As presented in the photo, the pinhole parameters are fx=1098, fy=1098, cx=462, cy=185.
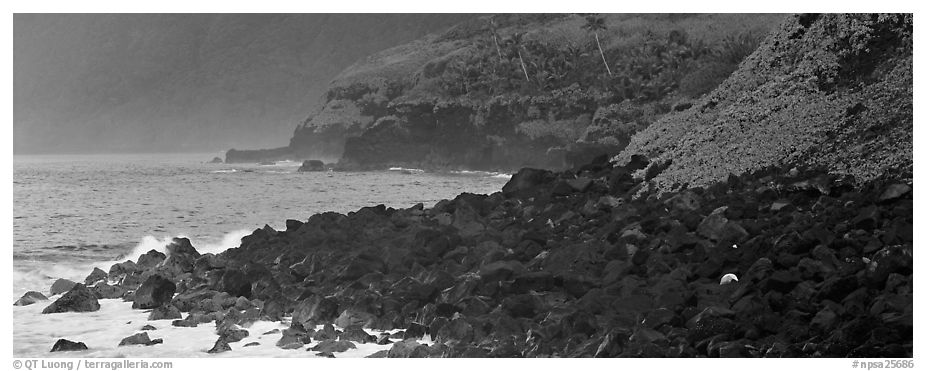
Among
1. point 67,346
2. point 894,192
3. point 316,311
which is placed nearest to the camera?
point 67,346

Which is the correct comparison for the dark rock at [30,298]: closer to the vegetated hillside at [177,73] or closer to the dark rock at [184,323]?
the dark rock at [184,323]

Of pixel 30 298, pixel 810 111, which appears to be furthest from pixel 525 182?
pixel 30 298

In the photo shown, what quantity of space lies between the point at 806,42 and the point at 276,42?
17.9 m

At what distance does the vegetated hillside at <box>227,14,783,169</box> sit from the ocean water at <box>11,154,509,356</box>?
7777 millimetres

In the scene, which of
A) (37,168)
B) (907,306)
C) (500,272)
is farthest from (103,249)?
(37,168)

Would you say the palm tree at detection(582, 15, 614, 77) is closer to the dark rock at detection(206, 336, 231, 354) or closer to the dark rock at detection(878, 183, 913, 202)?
the dark rock at detection(878, 183, 913, 202)

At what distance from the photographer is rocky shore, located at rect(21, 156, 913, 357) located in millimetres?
11922

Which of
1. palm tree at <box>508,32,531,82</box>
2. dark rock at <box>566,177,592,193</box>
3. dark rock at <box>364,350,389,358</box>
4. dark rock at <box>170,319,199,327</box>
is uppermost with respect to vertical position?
palm tree at <box>508,32,531,82</box>

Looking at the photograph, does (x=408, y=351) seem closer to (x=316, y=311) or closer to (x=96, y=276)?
(x=316, y=311)

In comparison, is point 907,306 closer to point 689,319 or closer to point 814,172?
point 689,319

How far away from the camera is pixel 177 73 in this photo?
113 ft

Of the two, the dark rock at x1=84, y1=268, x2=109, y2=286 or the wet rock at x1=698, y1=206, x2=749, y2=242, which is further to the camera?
the dark rock at x1=84, y1=268, x2=109, y2=286

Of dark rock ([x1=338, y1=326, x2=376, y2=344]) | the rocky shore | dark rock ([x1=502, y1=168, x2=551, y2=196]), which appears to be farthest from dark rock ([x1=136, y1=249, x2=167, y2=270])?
dark rock ([x1=338, y1=326, x2=376, y2=344])

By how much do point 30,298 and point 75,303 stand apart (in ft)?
4.33
